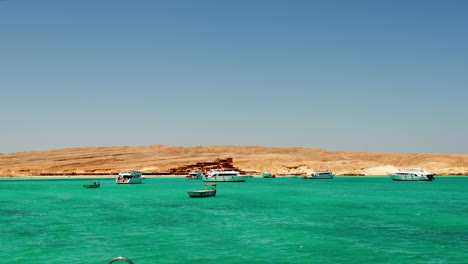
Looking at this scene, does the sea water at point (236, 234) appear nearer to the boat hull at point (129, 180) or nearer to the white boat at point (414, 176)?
the boat hull at point (129, 180)

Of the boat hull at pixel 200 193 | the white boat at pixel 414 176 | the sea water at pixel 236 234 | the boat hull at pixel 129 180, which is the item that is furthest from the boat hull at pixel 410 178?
the boat hull at pixel 200 193

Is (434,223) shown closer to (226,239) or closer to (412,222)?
(412,222)

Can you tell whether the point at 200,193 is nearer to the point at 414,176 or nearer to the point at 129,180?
the point at 129,180

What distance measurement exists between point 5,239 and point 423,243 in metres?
31.5

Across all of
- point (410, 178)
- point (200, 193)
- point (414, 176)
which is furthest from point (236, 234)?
point (410, 178)

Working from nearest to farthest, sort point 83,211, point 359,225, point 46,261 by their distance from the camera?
1. point 46,261
2. point 359,225
3. point 83,211

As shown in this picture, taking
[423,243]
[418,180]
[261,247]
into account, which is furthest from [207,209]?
[418,180]

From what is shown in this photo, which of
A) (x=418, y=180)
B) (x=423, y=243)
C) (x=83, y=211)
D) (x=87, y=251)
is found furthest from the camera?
(x=418, y=180)

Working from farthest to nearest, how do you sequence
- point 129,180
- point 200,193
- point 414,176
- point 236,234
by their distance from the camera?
point 414,176, point 129,180, point 200,193, point 236,234

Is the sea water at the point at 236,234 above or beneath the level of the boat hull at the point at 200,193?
beneath

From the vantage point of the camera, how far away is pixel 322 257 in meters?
29.8

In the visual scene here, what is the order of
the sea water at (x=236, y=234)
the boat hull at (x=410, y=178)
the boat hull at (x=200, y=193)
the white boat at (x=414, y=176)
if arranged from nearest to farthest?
the sea water at (x=236, y=234) < the boat hull at (x=200, y=193) < the boat hull at (x=410, y=178) < the white boat at (x=414, y=176)

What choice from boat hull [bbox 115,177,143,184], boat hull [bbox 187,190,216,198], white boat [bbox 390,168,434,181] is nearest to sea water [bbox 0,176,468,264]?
boat hull [bbox 187,190,216,198]

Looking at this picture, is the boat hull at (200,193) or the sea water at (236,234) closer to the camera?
the sea water at (236,234)
